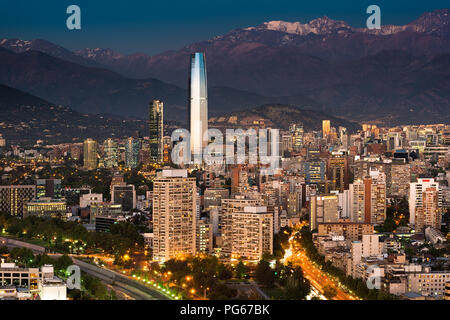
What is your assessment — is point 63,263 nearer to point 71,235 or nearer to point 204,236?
point 204,236

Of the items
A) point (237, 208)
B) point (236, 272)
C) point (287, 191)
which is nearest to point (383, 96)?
point (287, 191)

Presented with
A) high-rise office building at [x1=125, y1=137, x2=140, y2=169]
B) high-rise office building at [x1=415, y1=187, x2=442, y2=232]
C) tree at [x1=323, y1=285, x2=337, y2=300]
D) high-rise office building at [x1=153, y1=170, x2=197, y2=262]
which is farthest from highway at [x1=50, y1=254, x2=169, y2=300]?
high-rise office building at [x1=125, y1=137, x2=140, y2=169]

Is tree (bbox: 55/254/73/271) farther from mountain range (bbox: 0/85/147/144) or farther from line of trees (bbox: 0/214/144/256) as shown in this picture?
mountain range (bbox: 0/85/147/144)

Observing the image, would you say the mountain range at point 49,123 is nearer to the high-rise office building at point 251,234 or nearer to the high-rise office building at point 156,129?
the high-rise office building at point 156,129

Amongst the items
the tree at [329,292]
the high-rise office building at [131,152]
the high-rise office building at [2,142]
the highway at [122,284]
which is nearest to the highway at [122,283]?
the highway at [122,284]

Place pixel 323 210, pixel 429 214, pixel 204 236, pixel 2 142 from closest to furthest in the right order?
pixel 204 236 < pixel 429 214 < pixel 323 210 < pixel 2 142

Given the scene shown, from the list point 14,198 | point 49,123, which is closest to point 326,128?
point 49,123
